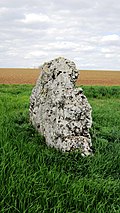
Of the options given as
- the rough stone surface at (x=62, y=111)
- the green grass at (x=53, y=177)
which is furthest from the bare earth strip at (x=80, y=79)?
the green grass at (x=53, y=177)

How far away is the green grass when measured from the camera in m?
4.21

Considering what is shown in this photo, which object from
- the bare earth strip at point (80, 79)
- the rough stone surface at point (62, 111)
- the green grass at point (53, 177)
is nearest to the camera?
the green grass at point (53, 177)

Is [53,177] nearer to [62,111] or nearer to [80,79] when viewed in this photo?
[62,111]

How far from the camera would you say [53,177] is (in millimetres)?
4805

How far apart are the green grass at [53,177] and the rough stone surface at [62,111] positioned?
8.3 inches

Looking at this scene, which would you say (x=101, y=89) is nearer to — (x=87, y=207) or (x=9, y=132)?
(x=9, y=132)

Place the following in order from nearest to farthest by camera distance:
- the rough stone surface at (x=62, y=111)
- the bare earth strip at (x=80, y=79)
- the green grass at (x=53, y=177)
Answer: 1. the green grass at (x=53, y=177)
2. the rough stone surface at (x=62, y=111)
3. the bare earth strip at (x=80, y=79)

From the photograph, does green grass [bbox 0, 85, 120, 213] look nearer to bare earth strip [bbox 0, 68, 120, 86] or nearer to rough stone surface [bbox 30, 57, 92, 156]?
rough stone surface [bbox 30, 57, 92, 156]

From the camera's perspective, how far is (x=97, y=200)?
4750 millimetres

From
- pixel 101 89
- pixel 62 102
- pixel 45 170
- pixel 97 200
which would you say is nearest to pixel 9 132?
pixel 62 102

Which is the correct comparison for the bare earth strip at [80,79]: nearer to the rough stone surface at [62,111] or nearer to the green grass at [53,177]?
the rough stone surface at [62,111]

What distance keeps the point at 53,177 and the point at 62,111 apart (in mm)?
1946

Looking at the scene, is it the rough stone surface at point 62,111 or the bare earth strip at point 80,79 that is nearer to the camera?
the rough stone surface at point 62,111

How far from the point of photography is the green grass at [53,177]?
4.21 metres
